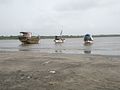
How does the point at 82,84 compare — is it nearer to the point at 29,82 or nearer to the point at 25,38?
the point at 29,82

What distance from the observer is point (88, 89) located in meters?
8.68

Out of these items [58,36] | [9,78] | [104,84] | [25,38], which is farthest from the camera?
[58,36]

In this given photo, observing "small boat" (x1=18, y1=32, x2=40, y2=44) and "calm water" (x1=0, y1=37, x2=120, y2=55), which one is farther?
"small boat" (x1=18, y1=32, x2=40, y2=44)

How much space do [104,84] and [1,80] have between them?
14.1ft

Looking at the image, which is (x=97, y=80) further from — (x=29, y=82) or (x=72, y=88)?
(x=29, y=82)

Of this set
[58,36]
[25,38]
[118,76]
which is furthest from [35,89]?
[58,36]

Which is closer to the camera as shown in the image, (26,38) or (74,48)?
(74,48)

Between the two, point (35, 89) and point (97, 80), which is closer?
point (35, 89)

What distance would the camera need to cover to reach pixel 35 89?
8828 millimetres

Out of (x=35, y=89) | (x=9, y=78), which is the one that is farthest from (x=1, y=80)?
(x=35, y=89)

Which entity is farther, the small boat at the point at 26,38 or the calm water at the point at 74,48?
the small boat at the point at 26,38

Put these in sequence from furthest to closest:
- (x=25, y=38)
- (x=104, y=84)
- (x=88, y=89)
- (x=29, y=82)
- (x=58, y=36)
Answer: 1. (x=58, y=36)
2. (x=25, y=38)
3. (x=29, y=82)
4. (x=104, y=84)
5. (x=88, y=89)

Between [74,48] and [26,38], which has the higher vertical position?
[26,38]

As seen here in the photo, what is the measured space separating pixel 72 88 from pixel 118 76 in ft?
10.4
